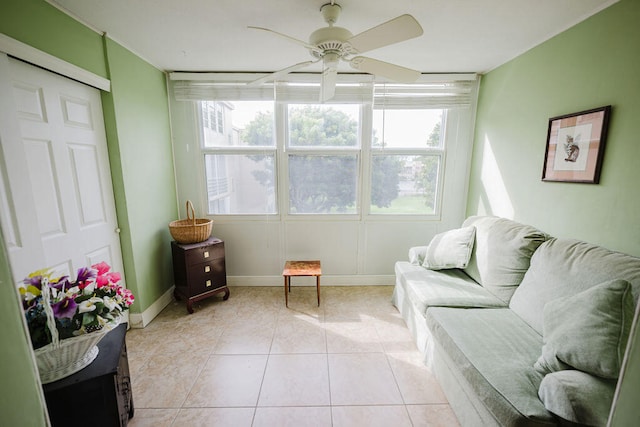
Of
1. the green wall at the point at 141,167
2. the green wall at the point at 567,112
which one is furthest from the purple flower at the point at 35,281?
the green wall at the point at 567,112

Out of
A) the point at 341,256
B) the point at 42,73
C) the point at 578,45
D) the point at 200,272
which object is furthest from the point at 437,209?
the point at 42,73

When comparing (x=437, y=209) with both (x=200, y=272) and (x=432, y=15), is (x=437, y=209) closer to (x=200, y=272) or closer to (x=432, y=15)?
(x=432, y=15)

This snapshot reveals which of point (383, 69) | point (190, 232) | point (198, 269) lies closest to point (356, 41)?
point (383, 69)

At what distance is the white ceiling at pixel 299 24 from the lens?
1588mm

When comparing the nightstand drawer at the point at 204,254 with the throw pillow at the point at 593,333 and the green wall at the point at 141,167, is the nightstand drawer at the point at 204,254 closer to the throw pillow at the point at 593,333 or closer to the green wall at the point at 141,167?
the green wall at the point at 141,167

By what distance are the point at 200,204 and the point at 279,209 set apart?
0.94 m

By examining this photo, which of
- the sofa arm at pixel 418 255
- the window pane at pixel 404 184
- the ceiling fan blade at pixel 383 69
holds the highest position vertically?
the ceiling fan blade at pixel 383 69

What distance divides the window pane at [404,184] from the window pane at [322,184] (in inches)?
10.9

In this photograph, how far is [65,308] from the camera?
1074mm

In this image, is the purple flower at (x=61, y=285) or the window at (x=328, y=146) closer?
the purple flower at (x=61, y=285)

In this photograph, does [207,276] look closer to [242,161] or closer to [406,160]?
[242,161]

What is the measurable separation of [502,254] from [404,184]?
4.40 feet

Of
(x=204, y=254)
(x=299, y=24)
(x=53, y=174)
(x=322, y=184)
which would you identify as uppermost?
(x=299, y=24)

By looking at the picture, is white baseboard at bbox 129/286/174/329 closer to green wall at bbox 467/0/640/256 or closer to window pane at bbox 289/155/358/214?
window pane at bbox 289/155/358/214
